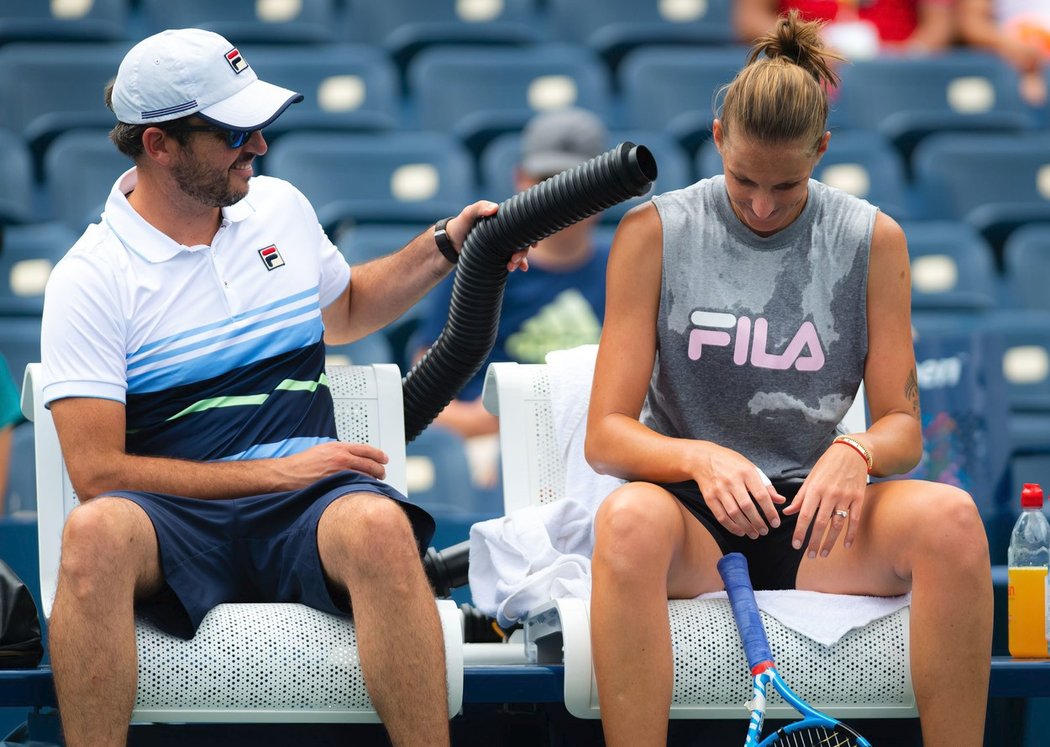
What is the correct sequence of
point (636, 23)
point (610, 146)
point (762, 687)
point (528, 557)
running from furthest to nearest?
point (636, 23), point (610, 146), point (528, 557), point (762, 687)

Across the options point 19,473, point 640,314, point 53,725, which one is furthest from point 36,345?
point 640,314

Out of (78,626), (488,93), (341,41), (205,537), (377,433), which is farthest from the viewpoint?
(341,41)

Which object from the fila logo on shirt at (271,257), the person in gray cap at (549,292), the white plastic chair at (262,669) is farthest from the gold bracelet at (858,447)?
the person in gray cap at (549,292)

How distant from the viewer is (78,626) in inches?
86.3

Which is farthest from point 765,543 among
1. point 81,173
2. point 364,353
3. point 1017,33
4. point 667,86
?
point 1017,33

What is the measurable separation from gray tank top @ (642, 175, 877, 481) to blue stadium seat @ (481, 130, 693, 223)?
7.16 ft

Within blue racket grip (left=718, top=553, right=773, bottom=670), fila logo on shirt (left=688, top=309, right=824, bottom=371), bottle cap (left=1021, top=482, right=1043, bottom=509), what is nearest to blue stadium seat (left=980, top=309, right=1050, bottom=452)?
bottle cap (left=1021, top=482, right=1043, bottom=509)

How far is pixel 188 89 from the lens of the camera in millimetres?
2549

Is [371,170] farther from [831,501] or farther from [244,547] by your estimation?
[831,501]

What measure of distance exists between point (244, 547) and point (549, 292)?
5.75ft

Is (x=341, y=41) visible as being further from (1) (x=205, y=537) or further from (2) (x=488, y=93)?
(1) (x=205, y=537)

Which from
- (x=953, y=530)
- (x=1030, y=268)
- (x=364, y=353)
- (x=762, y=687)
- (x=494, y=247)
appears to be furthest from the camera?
(x=1030, y=268)

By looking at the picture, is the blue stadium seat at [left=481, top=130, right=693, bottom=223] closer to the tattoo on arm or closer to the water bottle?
the tattoo on arm

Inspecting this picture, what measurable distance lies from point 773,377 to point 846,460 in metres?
0.23
